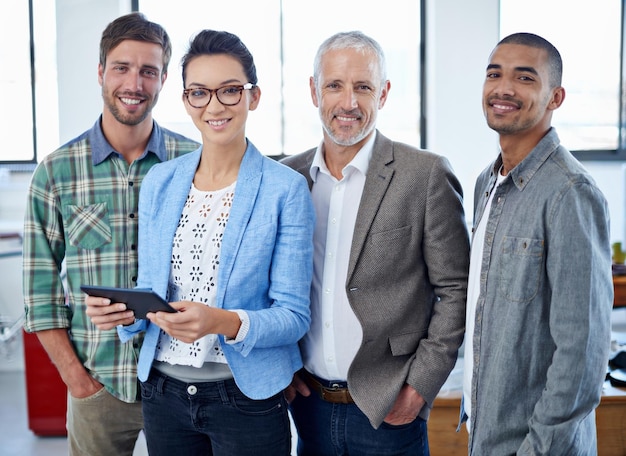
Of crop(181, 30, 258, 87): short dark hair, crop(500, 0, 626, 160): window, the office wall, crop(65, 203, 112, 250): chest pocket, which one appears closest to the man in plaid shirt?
crop(65, 203, 112, 250): chest pocket

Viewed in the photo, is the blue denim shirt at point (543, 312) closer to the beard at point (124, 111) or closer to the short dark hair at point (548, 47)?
the short dark hair at point (548, 47)

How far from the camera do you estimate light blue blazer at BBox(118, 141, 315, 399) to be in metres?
1.55

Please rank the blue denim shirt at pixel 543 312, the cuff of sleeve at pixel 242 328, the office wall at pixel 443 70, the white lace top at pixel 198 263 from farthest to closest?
1. the office wall at pixel 443 70
2. the white lace top at pixel 198 263
3. the cuff of sleeve at pixel 242 328
4. the blue denim shirt at pixel 543 312

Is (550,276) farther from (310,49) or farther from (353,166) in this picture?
(310,49)

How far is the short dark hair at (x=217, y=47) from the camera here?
161 cm

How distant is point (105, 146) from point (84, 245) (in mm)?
297

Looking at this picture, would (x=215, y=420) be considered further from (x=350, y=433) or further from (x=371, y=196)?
(x=371, y=196)

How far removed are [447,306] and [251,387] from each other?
57 centimetres

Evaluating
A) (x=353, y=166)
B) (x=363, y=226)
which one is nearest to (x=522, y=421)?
(x=363, y=226)

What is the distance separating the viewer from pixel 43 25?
554cm

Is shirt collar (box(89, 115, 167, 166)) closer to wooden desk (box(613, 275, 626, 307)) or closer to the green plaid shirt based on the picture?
the green plaid shirt

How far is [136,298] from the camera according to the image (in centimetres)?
145

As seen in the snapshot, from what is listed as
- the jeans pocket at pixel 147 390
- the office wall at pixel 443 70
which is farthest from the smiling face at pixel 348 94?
the office wall at pixel 443 70

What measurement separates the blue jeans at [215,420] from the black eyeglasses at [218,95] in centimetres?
68
